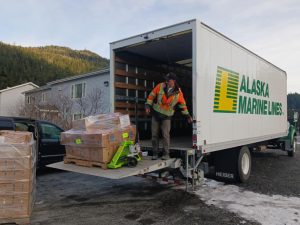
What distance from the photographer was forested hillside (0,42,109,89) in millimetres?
62625

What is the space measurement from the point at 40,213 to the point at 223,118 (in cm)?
399

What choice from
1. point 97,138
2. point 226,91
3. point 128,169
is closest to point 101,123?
point 97,138

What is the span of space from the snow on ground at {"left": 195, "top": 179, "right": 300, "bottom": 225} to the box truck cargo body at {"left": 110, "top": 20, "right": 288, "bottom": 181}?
957mm

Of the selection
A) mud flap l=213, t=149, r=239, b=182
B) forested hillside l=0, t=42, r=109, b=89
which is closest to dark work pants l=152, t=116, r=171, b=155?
mud flap l=213, t=149, r=239, b=182

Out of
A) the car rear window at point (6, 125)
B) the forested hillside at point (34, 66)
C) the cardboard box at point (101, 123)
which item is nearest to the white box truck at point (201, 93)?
the cardboard box at point (101, 123)

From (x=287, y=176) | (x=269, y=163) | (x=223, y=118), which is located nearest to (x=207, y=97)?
(x=223, y=118)

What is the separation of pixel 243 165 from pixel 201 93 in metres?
2.84

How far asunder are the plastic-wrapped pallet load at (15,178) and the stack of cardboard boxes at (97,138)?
1.08m

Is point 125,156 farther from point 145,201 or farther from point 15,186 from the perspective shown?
point 15,186

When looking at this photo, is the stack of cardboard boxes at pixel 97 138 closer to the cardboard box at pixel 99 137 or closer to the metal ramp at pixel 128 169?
the cardboard box at pixel 99 137

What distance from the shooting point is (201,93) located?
224 inches

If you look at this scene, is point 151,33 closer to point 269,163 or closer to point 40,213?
point 40,213

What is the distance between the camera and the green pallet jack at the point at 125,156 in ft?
17.0

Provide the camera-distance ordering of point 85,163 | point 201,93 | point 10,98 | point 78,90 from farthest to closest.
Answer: point 10,98 < point 78,90 < point 201,93 < point 85,163
